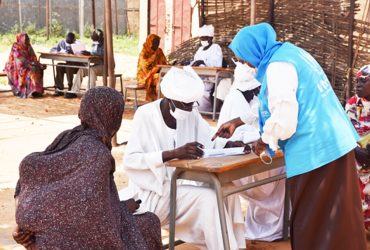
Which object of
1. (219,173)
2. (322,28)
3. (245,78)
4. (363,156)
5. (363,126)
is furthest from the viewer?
(322,28)

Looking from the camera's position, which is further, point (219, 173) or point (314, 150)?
point (219, 173)

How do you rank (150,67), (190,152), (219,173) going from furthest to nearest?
(150,67)
(190,152)
(219,173)

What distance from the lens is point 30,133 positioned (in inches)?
295

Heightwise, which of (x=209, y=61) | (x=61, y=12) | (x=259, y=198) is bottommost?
(x=259, y=198)

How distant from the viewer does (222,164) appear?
8.30 feet

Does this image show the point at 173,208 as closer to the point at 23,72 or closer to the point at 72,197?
the point at 72,197

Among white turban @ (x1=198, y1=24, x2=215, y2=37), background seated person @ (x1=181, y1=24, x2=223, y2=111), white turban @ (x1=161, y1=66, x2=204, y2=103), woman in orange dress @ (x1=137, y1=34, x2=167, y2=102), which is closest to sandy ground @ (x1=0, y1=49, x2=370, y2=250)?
background seated person @ (x1=181, y1=24, x2=223, y2=111)

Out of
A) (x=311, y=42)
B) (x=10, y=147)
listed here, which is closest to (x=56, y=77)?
(x=10, y=147)

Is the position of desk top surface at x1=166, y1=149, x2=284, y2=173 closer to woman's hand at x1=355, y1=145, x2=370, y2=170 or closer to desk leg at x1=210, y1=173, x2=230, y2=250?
desk leg at x1=210, y1=173, x2=230, y2=250

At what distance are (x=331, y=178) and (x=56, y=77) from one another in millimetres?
10682

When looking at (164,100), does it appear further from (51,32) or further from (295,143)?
(51,32)

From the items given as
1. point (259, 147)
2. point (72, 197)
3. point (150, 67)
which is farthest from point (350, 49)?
point (72, 197)

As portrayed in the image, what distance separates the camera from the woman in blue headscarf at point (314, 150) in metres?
2.34

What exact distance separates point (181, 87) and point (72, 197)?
1.24 m
